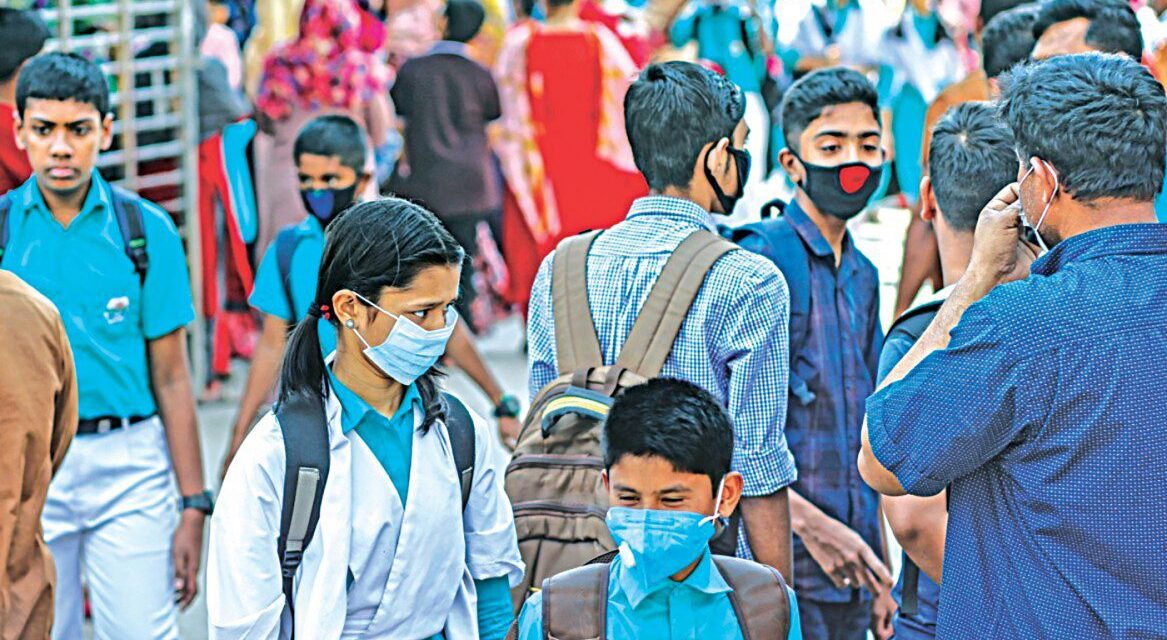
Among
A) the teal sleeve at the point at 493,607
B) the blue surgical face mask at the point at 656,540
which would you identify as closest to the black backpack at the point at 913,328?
the blue surgical face mask at the point at 656,540

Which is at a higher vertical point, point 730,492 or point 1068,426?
point 1068,426

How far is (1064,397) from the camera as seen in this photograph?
264 centimetres

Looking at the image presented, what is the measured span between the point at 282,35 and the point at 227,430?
2.75m

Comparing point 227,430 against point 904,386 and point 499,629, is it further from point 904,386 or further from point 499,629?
point 904,386

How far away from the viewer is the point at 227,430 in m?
8.84

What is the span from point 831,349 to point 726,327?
0.63 metres

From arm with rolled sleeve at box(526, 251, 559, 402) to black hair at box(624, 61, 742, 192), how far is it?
1.08ft

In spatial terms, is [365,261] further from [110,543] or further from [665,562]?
[110,543]

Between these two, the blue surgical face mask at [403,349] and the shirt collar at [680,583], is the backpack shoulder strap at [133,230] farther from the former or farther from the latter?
the shirt collar at [680,583]

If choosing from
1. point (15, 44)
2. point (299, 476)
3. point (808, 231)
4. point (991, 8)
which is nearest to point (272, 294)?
point (15, 44)

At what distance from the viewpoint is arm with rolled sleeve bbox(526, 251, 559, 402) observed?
3.90m

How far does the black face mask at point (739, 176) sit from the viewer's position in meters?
3.84

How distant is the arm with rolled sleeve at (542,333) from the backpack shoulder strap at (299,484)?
888mm

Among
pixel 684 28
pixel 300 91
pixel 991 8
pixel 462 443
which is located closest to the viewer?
pixel 462 443
